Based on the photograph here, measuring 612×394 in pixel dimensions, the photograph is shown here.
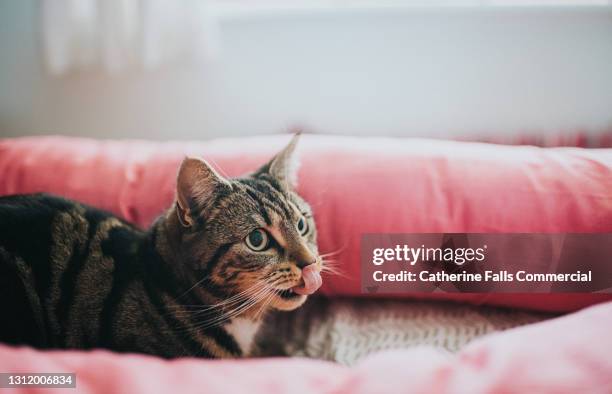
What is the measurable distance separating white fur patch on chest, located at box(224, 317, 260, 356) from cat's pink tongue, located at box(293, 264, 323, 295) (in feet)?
0.24

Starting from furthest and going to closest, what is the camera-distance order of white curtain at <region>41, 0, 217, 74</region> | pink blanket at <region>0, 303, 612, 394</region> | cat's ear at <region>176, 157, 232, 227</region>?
white curtain at <region>41, 0, 217, 74</region>, cat's ear at <region>176, 157, 232, 227</region>, pink blanket at <region>0, 303, 612, 394</region>

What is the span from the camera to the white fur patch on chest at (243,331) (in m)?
0.62

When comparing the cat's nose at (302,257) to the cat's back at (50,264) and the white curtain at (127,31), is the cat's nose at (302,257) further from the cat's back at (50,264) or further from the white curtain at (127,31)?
the white curtain at (127,31)

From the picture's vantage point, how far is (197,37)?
85 cm

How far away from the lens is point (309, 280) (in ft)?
2.05

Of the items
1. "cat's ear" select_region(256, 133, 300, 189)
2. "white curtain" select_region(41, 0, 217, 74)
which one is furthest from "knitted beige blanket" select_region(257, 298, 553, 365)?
"white curtain" select_region(41, 0, 217, 74)

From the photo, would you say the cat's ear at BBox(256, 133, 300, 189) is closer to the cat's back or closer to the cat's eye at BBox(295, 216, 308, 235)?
the cat's eye at BBox(295, 216, 308, 235)

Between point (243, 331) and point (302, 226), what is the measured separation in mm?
146

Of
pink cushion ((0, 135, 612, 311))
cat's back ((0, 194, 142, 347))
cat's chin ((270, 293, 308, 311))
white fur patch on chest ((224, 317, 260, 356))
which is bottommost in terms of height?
white fur patch on chest ((224, 317, 260, 356))

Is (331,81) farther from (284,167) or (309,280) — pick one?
(309,280)

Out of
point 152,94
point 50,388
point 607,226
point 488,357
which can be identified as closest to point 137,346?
point 50,388

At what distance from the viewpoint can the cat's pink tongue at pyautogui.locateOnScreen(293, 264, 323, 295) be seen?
2.01ft

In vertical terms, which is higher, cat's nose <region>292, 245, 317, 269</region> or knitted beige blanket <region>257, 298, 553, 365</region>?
A: cat's nose <region>292, 245, 317, 269</region>

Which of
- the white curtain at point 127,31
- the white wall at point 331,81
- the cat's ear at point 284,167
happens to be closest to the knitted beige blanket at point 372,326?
the cat's ear at point 284,167
